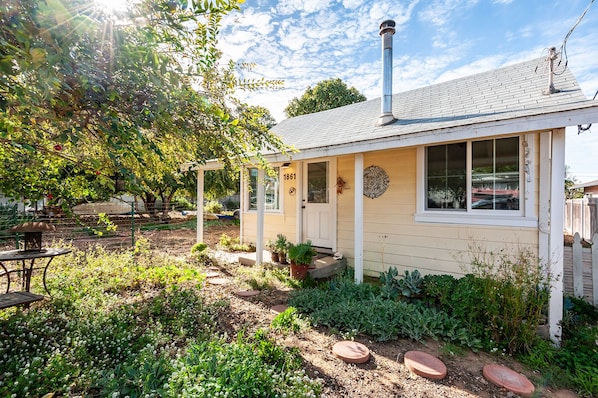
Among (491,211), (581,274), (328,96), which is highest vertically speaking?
(328,96)

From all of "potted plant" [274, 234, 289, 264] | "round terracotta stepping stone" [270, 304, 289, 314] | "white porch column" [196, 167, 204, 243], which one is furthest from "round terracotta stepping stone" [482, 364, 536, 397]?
"white porch column" [196, 167, 204, 243]

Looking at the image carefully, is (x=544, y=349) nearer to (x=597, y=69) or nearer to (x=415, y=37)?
(x=597, y=69)

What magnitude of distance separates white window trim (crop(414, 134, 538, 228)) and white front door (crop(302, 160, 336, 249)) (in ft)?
6.39

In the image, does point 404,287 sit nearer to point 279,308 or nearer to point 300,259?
point 300,259

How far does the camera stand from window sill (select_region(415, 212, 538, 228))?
4.06 m

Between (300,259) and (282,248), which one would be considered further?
(282,248)

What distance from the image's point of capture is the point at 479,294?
352 cm

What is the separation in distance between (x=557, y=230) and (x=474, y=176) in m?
1.41

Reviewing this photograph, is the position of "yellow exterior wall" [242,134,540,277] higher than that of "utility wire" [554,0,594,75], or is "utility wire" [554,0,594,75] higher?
"utility wire" [554,0,594,75]

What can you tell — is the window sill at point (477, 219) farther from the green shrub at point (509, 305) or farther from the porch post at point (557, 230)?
the green shrub at point (509, 305)

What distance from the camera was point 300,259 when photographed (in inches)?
201

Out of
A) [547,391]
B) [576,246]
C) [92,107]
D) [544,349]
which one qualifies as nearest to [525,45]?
[576,246]

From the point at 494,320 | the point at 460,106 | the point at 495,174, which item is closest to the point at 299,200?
the point at 460,106

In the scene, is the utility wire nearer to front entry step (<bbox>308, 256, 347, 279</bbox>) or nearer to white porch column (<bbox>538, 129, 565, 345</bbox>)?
white porch column (<bbox>538, 129, 565, 345</bbox>)
